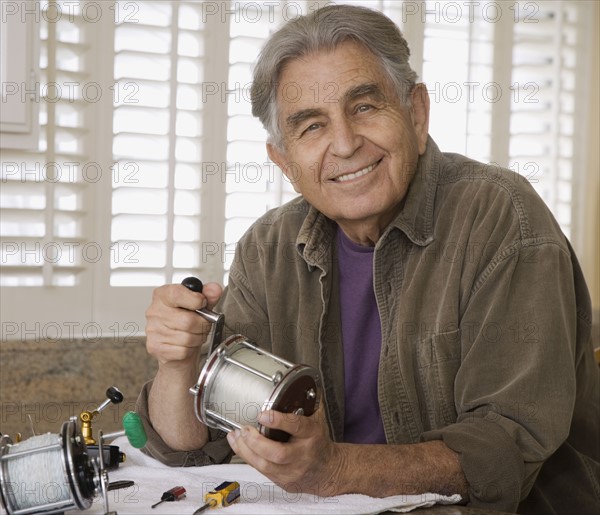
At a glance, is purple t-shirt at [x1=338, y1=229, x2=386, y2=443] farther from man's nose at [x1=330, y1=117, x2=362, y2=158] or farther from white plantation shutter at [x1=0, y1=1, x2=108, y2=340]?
white plantation shutter at [x1=0, y1=1, x2=108, y2=340]

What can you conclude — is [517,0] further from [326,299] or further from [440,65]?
[326,299]

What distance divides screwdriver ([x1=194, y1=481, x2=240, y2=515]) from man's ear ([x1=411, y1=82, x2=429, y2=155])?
0.84 meters

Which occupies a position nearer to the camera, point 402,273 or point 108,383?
point 402,273

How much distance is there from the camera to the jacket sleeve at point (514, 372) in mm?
1386

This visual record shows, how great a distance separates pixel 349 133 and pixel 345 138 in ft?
0.04

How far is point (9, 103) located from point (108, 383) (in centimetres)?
76

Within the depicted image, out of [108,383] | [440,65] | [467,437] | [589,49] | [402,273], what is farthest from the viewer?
[589,49]

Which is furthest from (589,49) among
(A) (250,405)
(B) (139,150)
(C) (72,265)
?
(A) (250,405)

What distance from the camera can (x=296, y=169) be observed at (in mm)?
1786

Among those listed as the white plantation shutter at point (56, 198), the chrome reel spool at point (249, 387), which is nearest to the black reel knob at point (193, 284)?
the chrome reel spool at point (249, 387)

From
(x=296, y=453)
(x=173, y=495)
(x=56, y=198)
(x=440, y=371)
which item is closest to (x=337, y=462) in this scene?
(x=296, y=453)

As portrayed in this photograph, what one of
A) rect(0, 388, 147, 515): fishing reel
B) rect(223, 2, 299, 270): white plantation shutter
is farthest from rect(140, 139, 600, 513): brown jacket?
rect(223, 2, 299, 270): white plantation shutter

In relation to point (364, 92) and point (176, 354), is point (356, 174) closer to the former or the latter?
point (364, 92)

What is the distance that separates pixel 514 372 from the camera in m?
1.47
